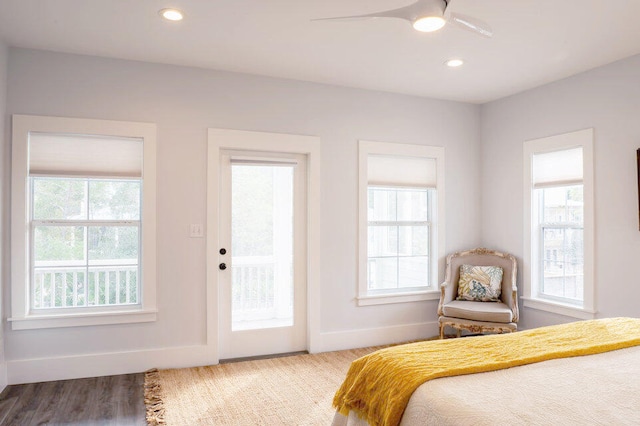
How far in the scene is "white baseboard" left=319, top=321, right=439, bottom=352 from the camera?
4.30 m

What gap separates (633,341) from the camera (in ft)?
7.32

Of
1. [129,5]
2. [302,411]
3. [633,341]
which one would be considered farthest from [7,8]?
[633,341]

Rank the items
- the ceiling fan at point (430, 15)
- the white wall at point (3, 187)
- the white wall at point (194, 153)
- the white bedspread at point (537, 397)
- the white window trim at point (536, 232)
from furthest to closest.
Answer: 1. the white window trim at point (536, 232)
2. the white wall at point (194, 153)
3. the white wall at point (3, 187)
4. the ceiling fan at point (430, 15)
5. the white bedspread at point (537, 397)

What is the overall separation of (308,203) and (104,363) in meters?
2.20

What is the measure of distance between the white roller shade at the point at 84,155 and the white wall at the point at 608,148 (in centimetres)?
374

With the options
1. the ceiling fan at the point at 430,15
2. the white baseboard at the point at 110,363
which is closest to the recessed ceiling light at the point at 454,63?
the ceiling fan at the point at 430,15

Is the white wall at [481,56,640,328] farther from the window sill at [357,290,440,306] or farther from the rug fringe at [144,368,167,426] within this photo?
the rug fringe at [144,368,167,426]

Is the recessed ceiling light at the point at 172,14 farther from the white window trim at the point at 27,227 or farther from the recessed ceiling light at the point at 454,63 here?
the recessed ceiling light at the point at 454,63

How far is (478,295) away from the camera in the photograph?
444 centimetres

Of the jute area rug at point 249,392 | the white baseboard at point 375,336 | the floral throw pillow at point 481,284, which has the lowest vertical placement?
the jute area rug at point 249,392

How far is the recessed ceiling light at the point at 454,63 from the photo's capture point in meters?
3.71

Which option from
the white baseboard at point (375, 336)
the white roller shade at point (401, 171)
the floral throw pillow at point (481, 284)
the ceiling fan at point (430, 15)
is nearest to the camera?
the ceiling fan at point (430, 15)

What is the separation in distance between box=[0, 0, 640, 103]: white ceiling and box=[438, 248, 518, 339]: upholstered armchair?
1.81 metres

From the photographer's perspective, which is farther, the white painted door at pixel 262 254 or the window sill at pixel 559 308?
the white painted door at pixel 262 254
